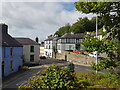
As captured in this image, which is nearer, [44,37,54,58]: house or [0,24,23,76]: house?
[0,24,23,76]: house

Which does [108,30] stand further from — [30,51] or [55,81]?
[30,51]

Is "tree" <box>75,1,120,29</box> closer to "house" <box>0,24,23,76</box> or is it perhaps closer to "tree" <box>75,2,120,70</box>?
"tree" <box>75,2,120,70</box>

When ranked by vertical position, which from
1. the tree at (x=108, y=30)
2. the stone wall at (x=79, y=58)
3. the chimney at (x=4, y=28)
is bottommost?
the stone wall at (x=79, y=58)

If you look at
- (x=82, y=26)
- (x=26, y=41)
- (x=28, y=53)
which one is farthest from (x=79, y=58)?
(x=82, y=26)

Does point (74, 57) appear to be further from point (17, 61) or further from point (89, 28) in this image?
point (89, 28)

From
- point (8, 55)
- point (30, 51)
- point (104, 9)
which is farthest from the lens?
point (30, 51)

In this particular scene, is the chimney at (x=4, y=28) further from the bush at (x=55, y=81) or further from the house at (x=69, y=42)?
the house at (x=69, y=42)

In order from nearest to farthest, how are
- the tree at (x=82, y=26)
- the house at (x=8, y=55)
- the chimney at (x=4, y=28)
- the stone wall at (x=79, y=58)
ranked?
the house at (x=8, y=55)
the chimney at (x=4, y=28)
the stone wall at (x=79, y=58)
the tree at (x=82, y=26)

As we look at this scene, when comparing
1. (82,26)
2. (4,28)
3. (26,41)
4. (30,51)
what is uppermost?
(82,26)

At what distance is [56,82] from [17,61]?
70.9 ft

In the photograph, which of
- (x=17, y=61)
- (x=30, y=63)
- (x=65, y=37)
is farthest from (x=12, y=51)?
(x=65, y=37)

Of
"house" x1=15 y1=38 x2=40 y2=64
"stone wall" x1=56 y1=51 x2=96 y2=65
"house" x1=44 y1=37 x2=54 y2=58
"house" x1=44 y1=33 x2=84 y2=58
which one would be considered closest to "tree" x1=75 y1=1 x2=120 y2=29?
"stone wall" x1=56 y1=51 x2=96 y2=65

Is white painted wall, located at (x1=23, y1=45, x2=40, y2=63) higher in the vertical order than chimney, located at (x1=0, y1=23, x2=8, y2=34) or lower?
lower

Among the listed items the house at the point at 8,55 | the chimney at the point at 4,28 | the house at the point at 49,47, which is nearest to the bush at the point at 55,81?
the house at the point at 8,55
